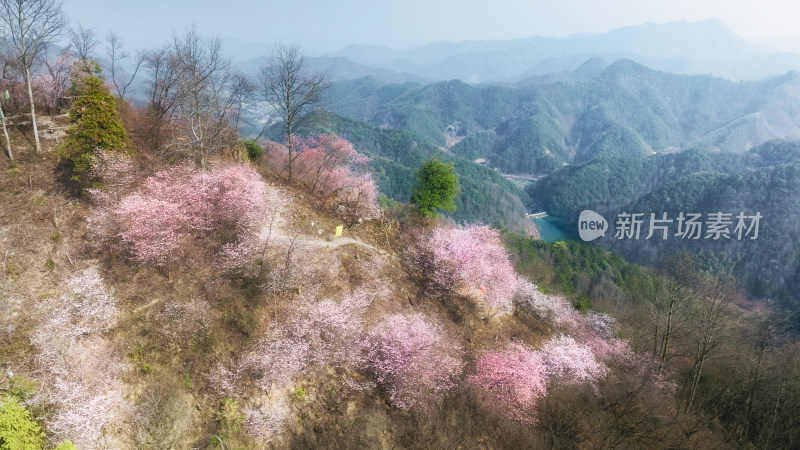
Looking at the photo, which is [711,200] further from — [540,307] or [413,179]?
[540,307]

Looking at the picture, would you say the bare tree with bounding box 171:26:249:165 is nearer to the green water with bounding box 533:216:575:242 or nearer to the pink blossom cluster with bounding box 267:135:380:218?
the pink blossom cluster with bounding box 267:135:380:218

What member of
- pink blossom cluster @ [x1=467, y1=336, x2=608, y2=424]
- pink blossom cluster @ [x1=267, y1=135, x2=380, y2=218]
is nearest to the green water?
pink blossom cluster @ [x1=267, y1=135, x2=380, y2=218]

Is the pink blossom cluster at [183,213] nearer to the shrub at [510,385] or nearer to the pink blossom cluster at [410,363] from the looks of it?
the pink blossom cluster at [410,363]

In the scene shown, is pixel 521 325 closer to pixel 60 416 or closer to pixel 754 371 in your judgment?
pixel 754 371

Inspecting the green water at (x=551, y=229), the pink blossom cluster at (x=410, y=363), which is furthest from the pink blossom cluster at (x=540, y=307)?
the green water at (x=551, y=229)

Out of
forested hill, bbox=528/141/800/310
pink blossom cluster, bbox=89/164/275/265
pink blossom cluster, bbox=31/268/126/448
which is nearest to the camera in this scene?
pink blossom cluster, bbox=31/268/126/448

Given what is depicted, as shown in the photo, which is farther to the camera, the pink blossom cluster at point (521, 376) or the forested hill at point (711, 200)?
the forested hill at point (711, 200)
